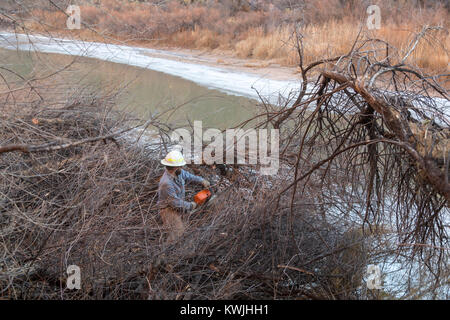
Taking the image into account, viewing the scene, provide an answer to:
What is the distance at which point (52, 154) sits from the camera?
5.20 metres

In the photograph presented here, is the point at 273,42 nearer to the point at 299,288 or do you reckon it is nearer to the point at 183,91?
the point at 183,91

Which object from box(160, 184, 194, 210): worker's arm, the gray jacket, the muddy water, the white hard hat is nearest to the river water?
the muddy water

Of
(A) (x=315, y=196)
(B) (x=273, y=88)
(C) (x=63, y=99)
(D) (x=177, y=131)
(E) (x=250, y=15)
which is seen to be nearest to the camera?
(A) (x=315, y=196)

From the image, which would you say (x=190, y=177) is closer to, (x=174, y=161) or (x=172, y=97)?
(x=174, y=161)

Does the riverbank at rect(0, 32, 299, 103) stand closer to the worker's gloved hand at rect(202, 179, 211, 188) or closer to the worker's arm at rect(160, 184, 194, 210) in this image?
the worker's gloved hand at rect(202, 179, 211, 188)

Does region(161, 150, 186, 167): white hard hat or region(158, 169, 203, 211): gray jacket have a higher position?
region(161, 150, 186, 167): white hard hat

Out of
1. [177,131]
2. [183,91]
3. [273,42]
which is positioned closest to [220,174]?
[177,131]

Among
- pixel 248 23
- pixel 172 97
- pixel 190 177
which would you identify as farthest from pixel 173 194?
pixel 248 23

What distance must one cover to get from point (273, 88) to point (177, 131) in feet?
18.9

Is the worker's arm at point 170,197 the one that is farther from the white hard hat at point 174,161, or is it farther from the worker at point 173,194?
the white hard hat at point 174,161

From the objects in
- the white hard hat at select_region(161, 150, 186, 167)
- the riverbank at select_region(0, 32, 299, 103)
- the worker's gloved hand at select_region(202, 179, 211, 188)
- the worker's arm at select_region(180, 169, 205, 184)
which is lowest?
the worker's gloved hand at select_region(202, 179, 211, 188)

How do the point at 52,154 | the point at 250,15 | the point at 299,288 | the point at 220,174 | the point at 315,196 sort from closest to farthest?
the point at 299,288, the point at 315,196, the point at 52,154, the point at 220,174, the point at 250,15

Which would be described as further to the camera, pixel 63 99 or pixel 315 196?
pixel 63 99

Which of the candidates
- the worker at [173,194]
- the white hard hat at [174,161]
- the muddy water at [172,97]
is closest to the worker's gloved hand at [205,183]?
the worker at [173,194]
